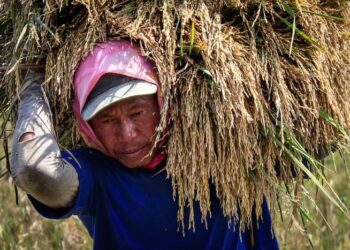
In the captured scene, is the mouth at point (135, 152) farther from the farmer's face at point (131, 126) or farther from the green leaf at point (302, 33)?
the green leaf at point (302, 33)

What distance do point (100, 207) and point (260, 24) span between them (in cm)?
70

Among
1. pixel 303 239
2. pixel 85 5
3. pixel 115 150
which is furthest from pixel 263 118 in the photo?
pixel 303 239

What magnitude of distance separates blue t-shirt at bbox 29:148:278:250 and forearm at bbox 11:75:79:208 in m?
0.10

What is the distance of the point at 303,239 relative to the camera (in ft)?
12.1

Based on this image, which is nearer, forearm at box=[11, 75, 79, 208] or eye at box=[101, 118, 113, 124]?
forearm at box=[11, 75, 79, 208]

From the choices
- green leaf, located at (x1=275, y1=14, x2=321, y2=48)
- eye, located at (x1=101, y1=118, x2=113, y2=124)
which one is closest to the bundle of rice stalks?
green leaf, located at (x1=275, y1=14, x2=321, y2=48)

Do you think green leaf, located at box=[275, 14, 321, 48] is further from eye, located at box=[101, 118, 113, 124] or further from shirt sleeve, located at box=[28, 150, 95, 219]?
shirt sleeve, located at box=[28, 150, 95, 219]

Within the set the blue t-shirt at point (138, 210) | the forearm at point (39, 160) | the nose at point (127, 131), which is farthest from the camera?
the blue t-shirt at point (138, 210)

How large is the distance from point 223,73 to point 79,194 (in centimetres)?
52

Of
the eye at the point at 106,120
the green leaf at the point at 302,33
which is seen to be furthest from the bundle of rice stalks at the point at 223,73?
the eye at the point at 106,120

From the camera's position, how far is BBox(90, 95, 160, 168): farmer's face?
232 cm

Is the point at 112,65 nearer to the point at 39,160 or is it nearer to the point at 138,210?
the point at 39,160

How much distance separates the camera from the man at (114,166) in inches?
88.7

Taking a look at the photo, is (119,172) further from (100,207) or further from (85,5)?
(85,5)
